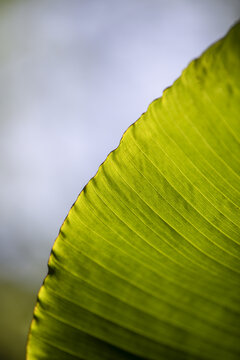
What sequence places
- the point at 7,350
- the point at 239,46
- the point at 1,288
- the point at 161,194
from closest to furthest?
the point at 239,46
the point at 161,194
the point at 7,350
the point at 1,288

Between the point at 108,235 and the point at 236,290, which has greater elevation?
the point at 108,235

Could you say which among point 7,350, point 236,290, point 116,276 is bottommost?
point 7,350

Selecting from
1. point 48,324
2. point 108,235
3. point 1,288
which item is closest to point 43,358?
point 48,324

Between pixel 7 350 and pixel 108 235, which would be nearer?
pixel 108 235

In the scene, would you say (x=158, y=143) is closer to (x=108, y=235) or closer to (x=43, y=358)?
(x=108, y=235)

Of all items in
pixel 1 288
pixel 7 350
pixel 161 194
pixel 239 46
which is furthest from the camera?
pixel 1 288

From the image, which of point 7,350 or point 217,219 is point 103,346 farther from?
point 7,350
